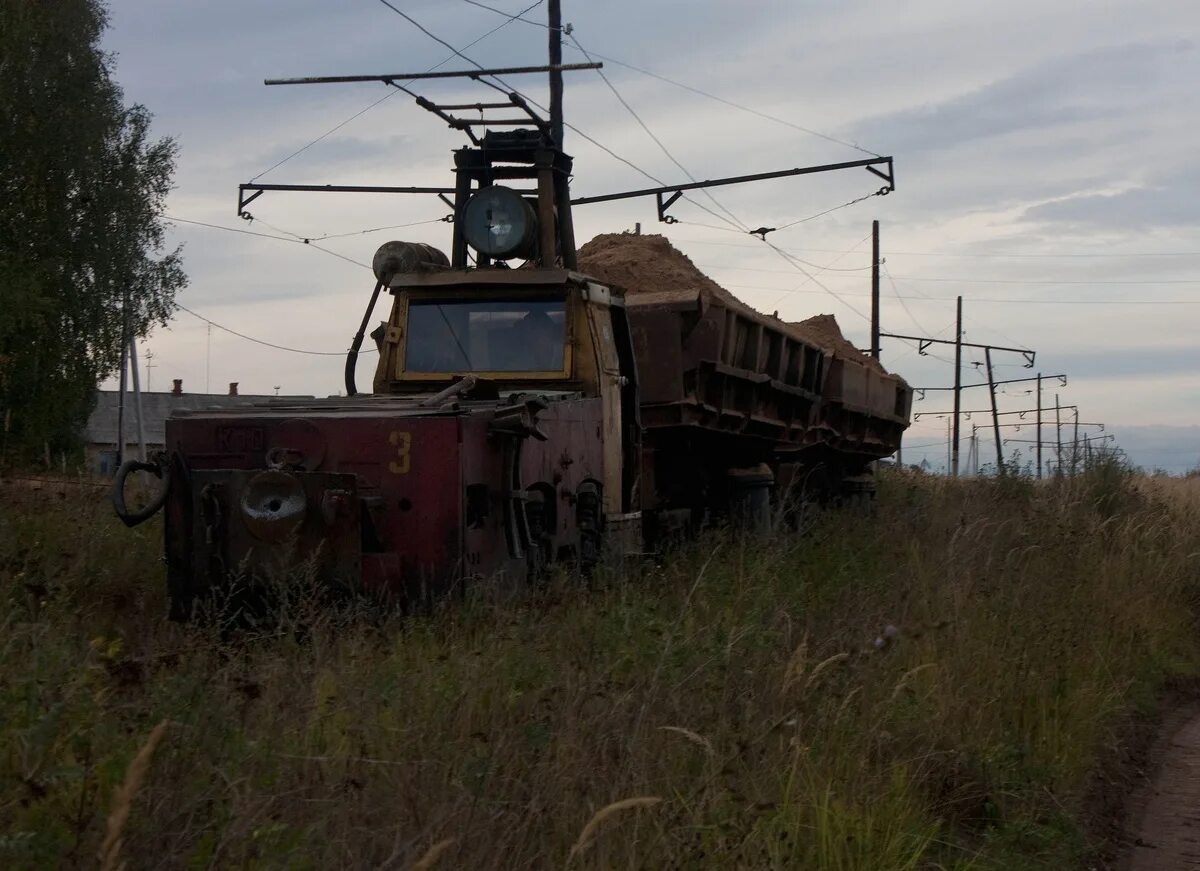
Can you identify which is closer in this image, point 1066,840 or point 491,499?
point 1066,840

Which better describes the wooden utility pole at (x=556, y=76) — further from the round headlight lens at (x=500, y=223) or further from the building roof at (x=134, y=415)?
the building roof at (x=134, y=415)

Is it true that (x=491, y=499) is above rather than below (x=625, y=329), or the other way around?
below

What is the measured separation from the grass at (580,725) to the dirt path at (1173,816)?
0.29 m

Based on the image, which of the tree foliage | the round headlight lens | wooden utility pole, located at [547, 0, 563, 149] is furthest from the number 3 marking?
the tree foliage

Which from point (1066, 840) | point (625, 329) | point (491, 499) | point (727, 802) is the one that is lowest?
point (1066, 840)

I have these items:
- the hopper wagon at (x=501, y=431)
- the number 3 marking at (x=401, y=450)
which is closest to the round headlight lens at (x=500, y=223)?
the hopper wagon at (x=501, y=431)

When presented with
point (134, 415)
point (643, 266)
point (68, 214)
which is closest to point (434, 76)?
point (643, 266)

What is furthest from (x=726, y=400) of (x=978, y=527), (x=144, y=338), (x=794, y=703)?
(x=144, y=338)

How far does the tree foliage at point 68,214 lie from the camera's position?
3362 centimetres

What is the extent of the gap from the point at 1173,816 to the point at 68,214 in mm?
33415

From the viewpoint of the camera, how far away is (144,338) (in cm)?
3816

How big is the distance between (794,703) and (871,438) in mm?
12995

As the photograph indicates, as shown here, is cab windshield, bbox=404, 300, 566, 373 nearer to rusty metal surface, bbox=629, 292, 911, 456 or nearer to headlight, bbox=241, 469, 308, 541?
rusty metal surface, bbox=629, 292, 911, 456

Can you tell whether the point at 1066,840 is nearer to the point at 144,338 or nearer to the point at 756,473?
the point at 756,473
